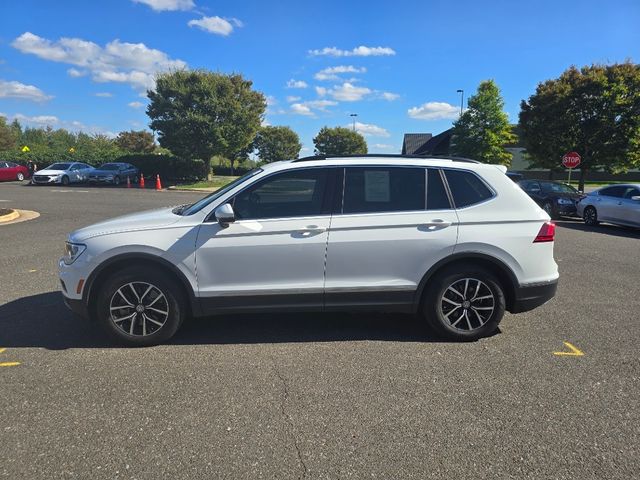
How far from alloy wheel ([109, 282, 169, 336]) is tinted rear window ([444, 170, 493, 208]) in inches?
116

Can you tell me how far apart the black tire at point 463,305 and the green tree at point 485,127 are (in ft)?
102

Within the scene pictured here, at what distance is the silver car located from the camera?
43.1ft

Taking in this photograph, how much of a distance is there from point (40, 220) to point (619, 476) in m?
14.4

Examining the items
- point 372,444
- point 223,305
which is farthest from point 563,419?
point 223,305

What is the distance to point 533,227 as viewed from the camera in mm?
4426

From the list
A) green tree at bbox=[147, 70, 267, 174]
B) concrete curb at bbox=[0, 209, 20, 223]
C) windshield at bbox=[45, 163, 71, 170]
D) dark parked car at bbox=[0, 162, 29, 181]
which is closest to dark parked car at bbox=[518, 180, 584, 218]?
concrete curb at bbox=[0, 209, 20, 223]

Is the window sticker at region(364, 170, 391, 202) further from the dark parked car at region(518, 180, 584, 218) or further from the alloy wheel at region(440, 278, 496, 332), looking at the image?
the dark parked car at region(518, 180, 584, 218)

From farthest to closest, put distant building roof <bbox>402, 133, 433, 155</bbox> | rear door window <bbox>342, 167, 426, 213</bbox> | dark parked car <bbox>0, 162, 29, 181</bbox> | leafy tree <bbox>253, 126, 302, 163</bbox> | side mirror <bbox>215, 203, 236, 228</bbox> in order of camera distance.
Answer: distant building roof <bbox>402, 133, 433, 155</bbox>, leafy tree <bbox>253, 126, 302, 163</bbox>, dark parked car <bbox>0, 162, 29, 181</bbox>, rear door window <bbox>342, 167, 426, 213</bbox>, side mirror <bbox>215, 203, 236, 228</bbox>

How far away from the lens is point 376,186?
4.41 m

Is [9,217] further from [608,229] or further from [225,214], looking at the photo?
[608,229]

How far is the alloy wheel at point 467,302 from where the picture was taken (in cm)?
440

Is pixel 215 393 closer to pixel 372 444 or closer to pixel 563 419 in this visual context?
pixel 372 444

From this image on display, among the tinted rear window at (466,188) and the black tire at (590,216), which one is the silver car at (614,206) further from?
the tinted rear window at (466,188)

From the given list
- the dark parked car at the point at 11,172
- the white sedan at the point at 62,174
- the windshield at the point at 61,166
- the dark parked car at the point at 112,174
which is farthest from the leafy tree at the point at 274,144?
the windshield at the point at 61,166
